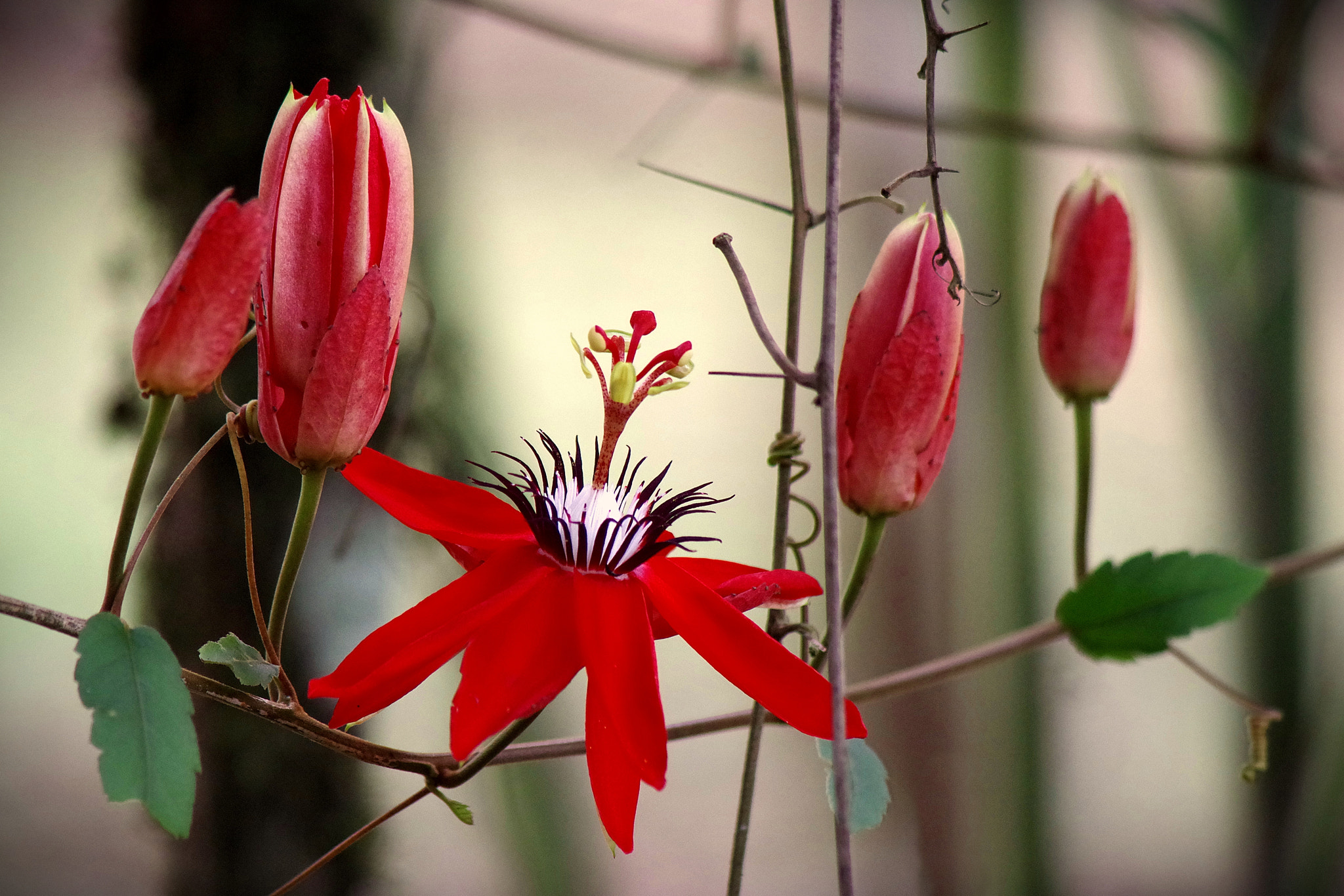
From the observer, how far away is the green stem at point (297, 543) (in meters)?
0.16

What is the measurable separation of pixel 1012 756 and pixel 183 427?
538 mm

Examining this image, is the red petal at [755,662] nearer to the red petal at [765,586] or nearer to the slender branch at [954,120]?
the red petal at [765,586]

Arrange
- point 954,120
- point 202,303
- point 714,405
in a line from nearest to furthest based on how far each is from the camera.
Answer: point 202,303 < point 954,120 < point 714,405

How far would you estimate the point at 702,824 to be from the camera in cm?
60

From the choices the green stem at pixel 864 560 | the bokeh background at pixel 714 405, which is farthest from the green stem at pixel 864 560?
the bokeh background at pixel 714 405

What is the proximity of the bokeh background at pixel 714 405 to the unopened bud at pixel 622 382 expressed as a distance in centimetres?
22

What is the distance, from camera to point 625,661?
0.15 meters

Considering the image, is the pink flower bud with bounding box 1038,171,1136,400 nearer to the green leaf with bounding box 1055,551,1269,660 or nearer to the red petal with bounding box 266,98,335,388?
the green leaf with bounding box 1055,551,1269,660

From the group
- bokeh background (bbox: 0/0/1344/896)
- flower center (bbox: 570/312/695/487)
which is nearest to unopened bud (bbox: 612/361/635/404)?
flower center (bbox: 570/312/695/487)

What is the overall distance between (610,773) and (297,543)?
0.06 metres

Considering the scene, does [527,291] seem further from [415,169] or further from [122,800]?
[122,800]

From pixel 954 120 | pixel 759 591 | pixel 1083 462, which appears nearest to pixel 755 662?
pixel 759 591

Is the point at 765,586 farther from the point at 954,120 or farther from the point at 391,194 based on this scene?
the point at 954,120

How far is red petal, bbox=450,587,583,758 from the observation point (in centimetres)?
14
